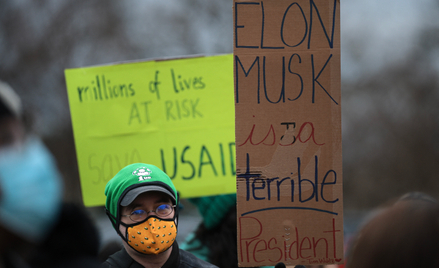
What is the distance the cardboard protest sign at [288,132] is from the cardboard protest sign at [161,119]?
105 cm

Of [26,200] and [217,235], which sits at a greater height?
[26,200]

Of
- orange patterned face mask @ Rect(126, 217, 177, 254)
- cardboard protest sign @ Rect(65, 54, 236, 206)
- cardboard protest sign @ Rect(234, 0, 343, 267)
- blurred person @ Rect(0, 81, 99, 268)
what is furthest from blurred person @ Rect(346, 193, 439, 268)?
cardboard protest sign @ Rect(65, 54, 236, 206)

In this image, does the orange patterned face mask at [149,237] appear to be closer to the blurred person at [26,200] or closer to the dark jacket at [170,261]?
the dark jacket at [170,261]

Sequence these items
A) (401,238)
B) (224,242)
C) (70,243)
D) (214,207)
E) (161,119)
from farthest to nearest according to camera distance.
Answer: (161,119) < (214,207) < (224,242) < (401,238) < (70,243)

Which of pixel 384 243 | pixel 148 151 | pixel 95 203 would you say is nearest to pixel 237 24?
pixel 384 243

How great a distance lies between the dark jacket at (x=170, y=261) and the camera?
190 centimetres

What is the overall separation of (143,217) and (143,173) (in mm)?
201

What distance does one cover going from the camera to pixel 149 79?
3055mm

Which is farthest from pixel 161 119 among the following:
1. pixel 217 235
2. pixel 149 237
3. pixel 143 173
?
pixel 149 237

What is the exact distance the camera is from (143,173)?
194cm

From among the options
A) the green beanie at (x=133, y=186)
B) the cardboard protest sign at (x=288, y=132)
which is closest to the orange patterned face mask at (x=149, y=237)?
the green beanie at (x=133, y=186)

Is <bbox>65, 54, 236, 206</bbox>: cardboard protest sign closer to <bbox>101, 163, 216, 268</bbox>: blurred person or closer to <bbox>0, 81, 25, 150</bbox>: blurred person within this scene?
<bbox>101, 163, 216, 268</bbox>: blurred person

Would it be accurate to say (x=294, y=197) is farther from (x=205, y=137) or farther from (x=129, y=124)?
(x=129, y=124)

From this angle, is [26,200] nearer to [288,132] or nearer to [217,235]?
[288,132]
